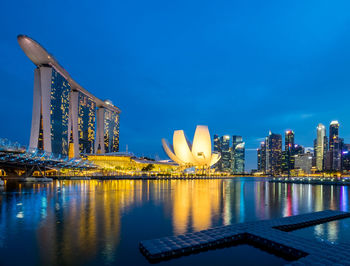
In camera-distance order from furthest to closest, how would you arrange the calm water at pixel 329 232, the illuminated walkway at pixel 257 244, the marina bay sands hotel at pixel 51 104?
the marina bay sands hotel at pixel 51 104 → the calm water at pixel 329 232 → the illuminated walkway at pixel 257 244

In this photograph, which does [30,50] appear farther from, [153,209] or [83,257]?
[83,257]

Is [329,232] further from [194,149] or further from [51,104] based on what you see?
[51,104]

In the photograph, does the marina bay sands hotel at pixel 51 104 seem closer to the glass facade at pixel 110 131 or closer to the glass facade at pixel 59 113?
the glass facade at pixel 59 113

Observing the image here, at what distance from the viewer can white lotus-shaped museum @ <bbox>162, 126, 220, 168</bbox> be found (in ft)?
198

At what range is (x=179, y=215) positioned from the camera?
10445 mm

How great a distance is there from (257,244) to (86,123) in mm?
89066

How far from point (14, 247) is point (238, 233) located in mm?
5654

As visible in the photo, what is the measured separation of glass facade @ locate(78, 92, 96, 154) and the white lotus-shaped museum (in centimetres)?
3520

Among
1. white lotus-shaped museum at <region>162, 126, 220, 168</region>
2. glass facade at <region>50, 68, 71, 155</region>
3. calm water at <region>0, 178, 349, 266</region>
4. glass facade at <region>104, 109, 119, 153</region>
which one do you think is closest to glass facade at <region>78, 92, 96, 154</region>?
glass facade at <region>104, 109, 119, 153</region>

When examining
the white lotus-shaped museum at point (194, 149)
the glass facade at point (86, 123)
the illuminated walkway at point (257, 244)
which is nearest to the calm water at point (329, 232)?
the illuminated walkway at point (257, 244)

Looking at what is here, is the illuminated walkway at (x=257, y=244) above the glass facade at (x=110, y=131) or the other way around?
the other way around

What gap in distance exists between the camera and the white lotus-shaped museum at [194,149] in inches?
2376

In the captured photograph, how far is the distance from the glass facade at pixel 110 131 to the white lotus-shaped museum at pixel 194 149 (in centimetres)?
4865

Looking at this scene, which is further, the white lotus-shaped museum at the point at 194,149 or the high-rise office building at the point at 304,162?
the high-rise office building at the point at 304,162
